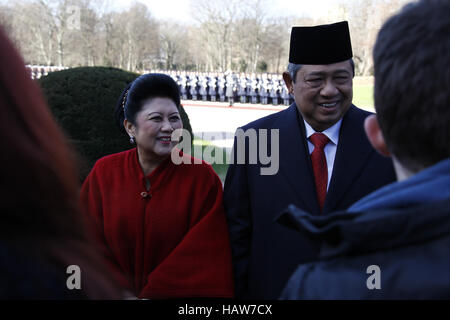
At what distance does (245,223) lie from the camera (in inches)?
95.0

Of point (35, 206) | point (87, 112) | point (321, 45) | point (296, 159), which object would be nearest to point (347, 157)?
point (296, 159)

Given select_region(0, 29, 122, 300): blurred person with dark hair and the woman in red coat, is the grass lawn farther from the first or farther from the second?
select_region(0, 29, 122, 300): blurred person with dark hair

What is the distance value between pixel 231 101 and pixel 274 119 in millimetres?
19502

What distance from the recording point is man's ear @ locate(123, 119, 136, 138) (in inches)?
112

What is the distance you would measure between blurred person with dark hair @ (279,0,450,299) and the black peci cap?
146 cm

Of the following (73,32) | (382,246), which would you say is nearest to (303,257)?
(382,246)

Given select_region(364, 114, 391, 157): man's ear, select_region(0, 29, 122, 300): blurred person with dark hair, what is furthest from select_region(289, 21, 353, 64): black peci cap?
select_region(0, 29, 122, 300): blurred person with dark hair

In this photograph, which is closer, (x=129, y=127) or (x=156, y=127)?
(x=156, y=127)

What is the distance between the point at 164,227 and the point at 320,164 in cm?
94

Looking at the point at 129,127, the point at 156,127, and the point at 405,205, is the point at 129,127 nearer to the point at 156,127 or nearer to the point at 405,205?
the point at 156,127

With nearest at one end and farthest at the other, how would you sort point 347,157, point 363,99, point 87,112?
point 347,157 → point 87,112 → point 363,99

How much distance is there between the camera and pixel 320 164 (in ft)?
7.84

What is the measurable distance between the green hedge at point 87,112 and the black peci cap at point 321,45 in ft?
10.8

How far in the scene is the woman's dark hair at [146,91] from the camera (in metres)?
2.72
